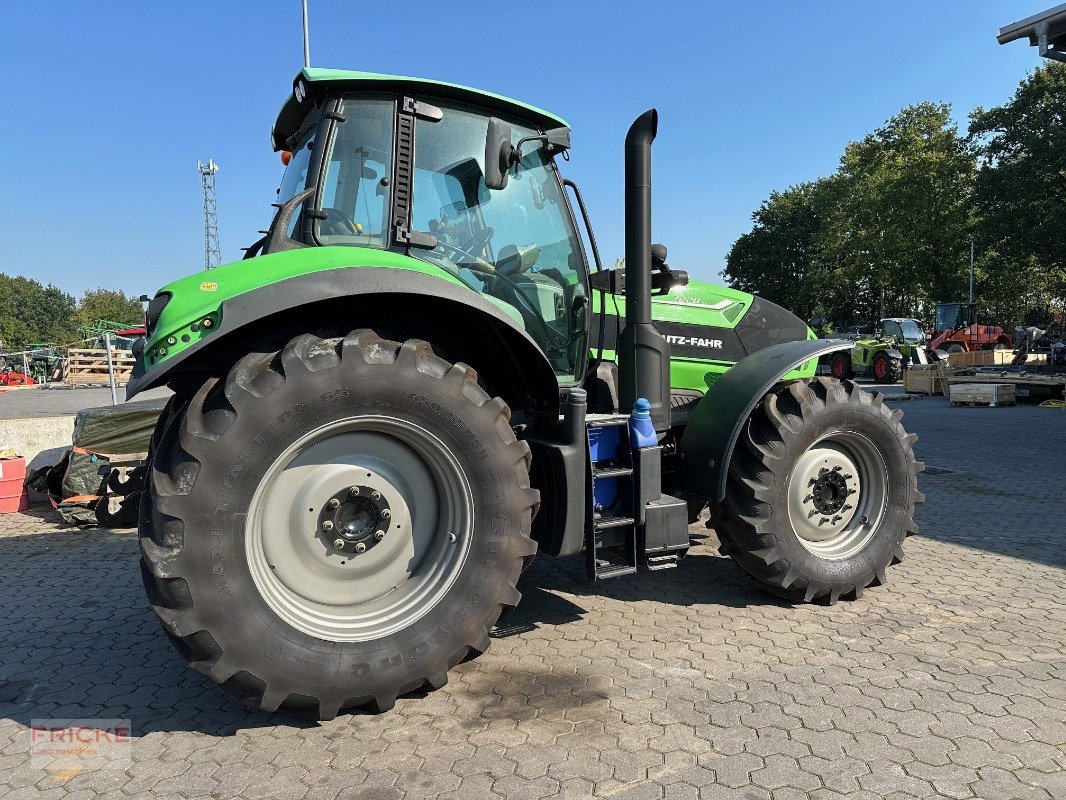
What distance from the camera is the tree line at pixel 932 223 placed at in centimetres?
3189

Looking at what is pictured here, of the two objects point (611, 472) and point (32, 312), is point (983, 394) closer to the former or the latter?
point (611, 472)

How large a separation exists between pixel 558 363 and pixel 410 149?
1.30 metres

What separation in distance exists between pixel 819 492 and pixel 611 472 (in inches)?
55.9

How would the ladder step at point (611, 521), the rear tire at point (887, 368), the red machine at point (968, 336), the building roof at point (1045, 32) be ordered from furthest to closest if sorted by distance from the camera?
the red machine at point (968, 336)
the rear tire at point (887, 368)
the building roof at point (1045, 32)
the ladder step at point (611, 521)

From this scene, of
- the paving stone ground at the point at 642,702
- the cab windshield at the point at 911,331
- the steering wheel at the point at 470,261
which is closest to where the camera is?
the paving stone ground at the point at 642,702

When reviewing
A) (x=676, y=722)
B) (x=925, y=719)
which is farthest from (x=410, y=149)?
(x=925, y=719)

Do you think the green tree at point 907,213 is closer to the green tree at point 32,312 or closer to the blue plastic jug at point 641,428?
the blue plastic jug at point 641,428

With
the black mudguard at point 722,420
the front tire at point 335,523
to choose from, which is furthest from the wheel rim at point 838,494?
the front tire at point 335,523

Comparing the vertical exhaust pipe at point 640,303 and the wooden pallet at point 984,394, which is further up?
the vertical exhaust pipe at point 640,303

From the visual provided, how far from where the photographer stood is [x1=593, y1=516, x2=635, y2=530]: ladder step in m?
3.46

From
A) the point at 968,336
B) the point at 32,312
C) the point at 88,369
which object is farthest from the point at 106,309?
the point at 968,336

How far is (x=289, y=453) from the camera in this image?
2.81 metres

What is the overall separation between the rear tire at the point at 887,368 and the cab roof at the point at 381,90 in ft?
78.5

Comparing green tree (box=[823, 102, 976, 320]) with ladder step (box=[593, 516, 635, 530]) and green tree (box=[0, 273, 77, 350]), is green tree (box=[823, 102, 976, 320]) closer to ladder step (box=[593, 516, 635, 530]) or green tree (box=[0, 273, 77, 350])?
ladder step (box=[593, 516, 635, 530])
